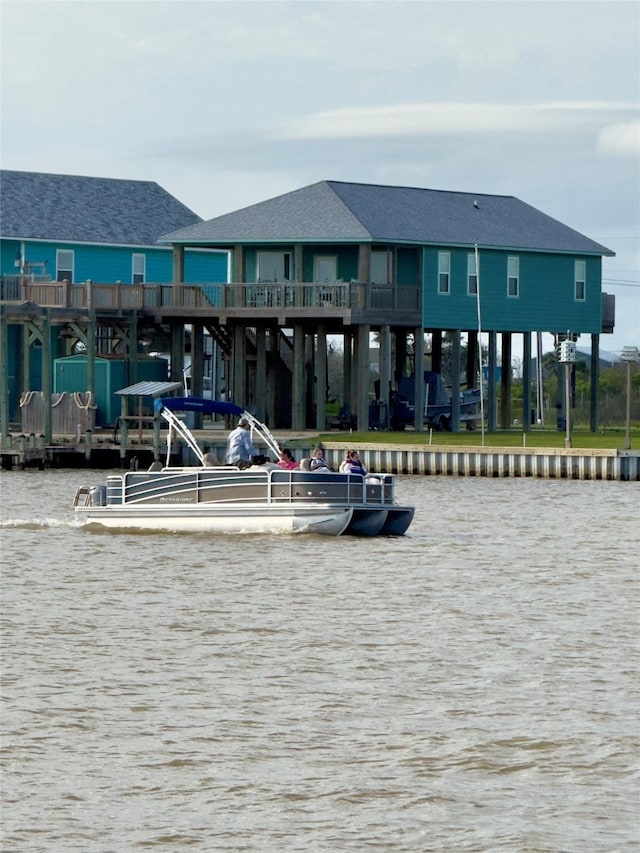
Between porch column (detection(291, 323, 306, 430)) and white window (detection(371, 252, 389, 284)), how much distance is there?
3.51 m

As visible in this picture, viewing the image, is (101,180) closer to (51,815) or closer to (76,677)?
(76,677)

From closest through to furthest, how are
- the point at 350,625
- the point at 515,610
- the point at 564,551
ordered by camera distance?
the point at 350,625, the point at 515,610, the point at 564,551

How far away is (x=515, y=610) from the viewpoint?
25.7 meters

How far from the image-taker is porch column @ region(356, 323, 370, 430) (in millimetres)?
56250

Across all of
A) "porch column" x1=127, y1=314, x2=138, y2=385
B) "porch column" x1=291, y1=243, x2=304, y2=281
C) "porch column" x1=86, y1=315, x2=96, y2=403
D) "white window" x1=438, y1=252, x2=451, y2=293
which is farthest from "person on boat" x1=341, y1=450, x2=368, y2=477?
"white window" x1=438, y1=252, x2=451, y2=293

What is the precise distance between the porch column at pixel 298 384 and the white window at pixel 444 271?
204 inches

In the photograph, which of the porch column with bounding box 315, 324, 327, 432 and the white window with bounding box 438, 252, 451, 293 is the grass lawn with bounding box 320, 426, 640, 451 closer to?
the porch column with bounding box 315, 324, 327, 432

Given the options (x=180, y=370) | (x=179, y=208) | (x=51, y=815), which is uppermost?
(x=179, y=208)

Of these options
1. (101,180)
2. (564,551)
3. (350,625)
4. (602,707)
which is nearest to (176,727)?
(602,707)

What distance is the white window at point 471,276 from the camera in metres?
60.1

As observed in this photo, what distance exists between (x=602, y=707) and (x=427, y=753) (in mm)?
2733

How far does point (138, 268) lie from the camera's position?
68188mm

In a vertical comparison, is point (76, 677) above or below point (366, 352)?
below

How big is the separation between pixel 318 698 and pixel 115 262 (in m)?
49.9
